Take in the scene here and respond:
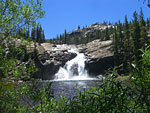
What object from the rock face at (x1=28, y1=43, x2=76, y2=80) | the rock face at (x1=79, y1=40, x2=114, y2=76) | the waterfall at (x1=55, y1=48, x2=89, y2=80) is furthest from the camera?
the waterfall at (x1=55, y1=48, x2=89, y2=80)

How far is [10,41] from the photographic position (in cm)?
767

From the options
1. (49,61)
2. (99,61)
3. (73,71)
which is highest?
(49,61)

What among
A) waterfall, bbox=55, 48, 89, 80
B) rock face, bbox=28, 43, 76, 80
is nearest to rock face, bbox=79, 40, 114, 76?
waterfall, bbox=55, 48, 89, 80

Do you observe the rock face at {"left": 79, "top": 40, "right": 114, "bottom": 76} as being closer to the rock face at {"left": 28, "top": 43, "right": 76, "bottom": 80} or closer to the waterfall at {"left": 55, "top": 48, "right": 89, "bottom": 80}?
the waterfall at {"left": 55, "top": 48, "right": 89, "bottom": 80}

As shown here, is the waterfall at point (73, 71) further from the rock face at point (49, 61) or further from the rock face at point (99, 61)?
the rock face at point (99, 61)

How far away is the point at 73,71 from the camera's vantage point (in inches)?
2857

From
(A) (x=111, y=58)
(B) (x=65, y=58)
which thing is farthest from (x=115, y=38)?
(B) (x=65, y=58)

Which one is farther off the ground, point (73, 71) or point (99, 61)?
point (99, 61)

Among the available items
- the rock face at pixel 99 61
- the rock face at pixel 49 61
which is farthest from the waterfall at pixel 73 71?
the rock face at pixel 99 61

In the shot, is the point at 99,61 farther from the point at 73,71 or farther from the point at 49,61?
the point at 49,61

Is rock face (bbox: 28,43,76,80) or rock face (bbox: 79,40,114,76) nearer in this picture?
rock face (bbox: 79,40,114,76)

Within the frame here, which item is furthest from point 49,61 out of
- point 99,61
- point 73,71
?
point 99,61

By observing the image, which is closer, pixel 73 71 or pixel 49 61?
pixel 73 71

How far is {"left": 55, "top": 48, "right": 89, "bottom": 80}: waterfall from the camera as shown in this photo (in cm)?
7170
